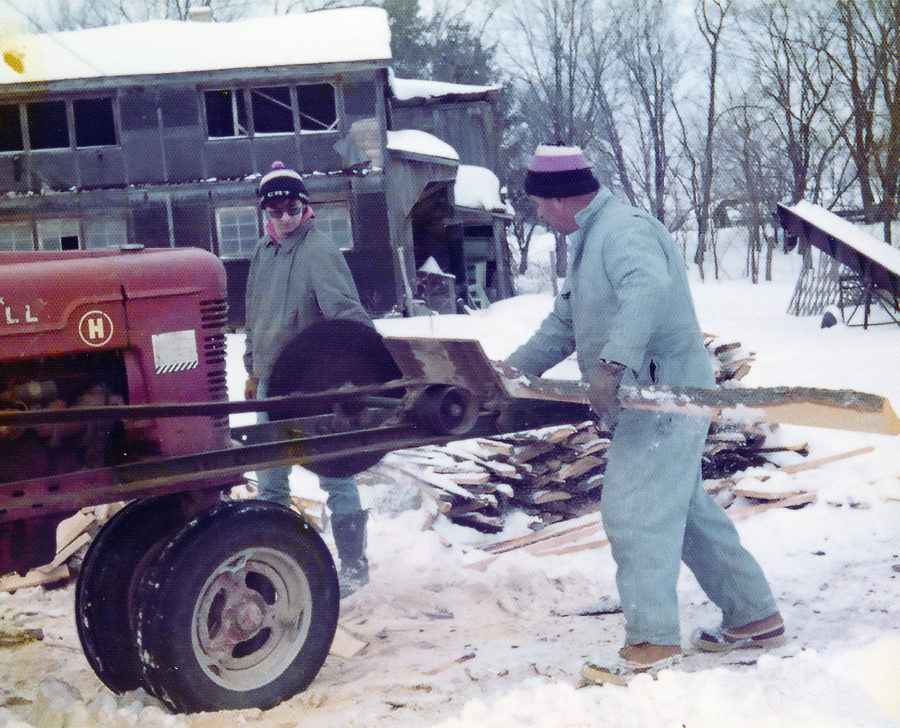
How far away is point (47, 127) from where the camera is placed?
2131 cm

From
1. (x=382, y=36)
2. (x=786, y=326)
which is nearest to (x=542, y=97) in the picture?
(x=382, y=36)

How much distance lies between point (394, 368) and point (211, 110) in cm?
1856

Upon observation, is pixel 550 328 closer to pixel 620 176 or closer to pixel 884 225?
pixel 884 225

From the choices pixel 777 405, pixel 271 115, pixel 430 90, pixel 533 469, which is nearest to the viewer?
pixel 777 405

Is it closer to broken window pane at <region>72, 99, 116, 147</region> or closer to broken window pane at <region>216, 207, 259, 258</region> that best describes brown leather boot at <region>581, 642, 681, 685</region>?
broken window pane at <region>216, 207, 259, 258</region>

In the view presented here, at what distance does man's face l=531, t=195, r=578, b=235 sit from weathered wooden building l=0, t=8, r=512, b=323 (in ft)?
56.9

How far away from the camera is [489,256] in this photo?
30.0m

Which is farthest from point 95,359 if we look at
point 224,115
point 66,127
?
point 66,127

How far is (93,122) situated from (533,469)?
17565mm

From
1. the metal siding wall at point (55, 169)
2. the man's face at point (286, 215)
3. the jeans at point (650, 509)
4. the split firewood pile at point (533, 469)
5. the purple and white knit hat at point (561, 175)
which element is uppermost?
the metal siding wall at point (55, 169)

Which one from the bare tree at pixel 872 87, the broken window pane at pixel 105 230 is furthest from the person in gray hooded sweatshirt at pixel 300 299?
the bare tree at pixel 872 87

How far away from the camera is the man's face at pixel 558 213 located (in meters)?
3.86

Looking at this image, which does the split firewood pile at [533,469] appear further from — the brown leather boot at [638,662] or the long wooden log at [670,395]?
the brown leather boot at [638,662]

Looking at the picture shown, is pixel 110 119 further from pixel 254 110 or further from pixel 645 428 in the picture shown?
pixel 645 428
